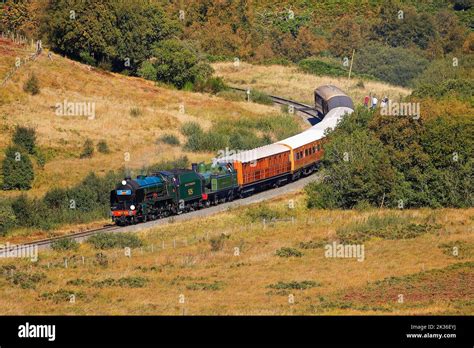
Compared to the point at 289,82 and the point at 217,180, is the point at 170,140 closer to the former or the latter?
the point at 217,180

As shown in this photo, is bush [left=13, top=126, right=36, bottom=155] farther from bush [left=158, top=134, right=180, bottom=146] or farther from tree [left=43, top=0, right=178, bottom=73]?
tree [left=43, top=0, right=178, bottom=73]

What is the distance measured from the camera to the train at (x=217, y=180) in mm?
50188

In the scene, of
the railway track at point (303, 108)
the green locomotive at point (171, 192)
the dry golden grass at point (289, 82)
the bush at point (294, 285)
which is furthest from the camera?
the dry golden grass at point (289, 82)

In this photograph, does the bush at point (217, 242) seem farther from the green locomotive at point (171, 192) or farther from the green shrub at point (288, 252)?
the green locomotive at point (171, 192)

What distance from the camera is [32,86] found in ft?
267

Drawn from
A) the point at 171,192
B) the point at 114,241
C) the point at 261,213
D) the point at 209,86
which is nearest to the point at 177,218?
the point at 171,192

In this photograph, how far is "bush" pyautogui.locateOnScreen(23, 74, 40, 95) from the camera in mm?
81000

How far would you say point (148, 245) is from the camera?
1837 inches

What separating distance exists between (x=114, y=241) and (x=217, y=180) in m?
11.1

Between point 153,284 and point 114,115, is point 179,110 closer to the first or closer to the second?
point 114,115

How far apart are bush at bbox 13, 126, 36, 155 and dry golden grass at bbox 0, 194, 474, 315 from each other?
20.5 m

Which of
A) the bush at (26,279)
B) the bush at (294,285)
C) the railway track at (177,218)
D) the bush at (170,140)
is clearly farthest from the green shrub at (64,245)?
the bush at (170,140)

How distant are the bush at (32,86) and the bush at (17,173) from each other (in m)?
19.8

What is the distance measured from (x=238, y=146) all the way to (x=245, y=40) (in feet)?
220
